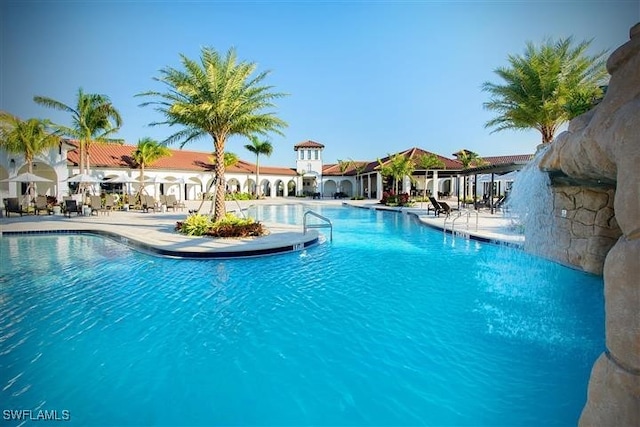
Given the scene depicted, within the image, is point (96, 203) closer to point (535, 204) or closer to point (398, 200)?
point (535, 204)

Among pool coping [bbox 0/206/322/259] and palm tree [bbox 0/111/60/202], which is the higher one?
palm tree [bbox 0/111/60/202]

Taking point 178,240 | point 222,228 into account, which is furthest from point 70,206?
point 222,228

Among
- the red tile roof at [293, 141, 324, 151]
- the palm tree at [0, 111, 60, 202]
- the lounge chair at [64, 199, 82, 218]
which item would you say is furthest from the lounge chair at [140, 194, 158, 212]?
the red tile roof at [293, 141, 324, 151]

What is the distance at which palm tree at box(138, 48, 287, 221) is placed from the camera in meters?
12.8

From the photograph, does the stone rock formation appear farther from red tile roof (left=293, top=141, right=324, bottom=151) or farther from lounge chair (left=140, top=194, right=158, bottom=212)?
red tile roof (left=293, top=141, right=324, bottom=151)

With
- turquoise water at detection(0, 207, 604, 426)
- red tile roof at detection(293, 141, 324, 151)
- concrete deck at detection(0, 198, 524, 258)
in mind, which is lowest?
turquoise water at detection(0, 207, 604, 426)

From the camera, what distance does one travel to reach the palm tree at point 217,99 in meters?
12.8

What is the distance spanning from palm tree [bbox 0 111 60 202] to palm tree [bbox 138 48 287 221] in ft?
42.1

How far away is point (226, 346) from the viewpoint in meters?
4.48

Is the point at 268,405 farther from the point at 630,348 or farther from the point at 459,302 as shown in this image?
the point at 459,302

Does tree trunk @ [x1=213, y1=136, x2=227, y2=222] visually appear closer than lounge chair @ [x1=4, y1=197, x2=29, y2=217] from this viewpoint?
Yes

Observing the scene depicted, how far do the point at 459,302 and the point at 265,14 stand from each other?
11460mm

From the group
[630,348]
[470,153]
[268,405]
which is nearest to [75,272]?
[268,405]

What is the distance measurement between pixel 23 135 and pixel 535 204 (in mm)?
27384
